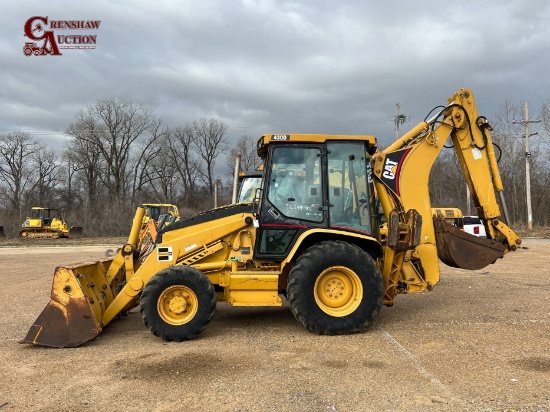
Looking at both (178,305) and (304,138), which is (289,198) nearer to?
(304,138)

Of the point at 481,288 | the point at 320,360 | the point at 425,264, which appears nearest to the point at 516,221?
the point at 481,288

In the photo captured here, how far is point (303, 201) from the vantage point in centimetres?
589

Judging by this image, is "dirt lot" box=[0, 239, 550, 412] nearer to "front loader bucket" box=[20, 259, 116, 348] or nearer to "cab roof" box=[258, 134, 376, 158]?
"front loader bucket" box=[20, 259, 116, 348]

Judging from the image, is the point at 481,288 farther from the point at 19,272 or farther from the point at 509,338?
the point at 19,272

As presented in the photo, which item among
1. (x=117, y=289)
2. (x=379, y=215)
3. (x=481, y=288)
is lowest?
(x=481, y=288)

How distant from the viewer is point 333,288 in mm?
5730

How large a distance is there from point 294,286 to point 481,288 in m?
5.57

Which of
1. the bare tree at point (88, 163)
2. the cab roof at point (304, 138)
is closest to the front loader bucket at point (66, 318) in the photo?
the cab roof at point (304, 138)

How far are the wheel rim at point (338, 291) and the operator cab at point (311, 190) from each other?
617mm

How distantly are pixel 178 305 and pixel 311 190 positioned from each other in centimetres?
230

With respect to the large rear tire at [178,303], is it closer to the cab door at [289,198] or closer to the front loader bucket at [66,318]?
the front loader bucket at [66,318]

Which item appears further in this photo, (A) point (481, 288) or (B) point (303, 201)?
(A) point (481, 288)

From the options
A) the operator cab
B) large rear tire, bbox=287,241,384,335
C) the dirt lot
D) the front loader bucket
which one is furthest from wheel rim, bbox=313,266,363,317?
the front loader bucket

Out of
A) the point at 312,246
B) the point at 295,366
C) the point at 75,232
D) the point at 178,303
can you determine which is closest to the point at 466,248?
the point at 312,246
